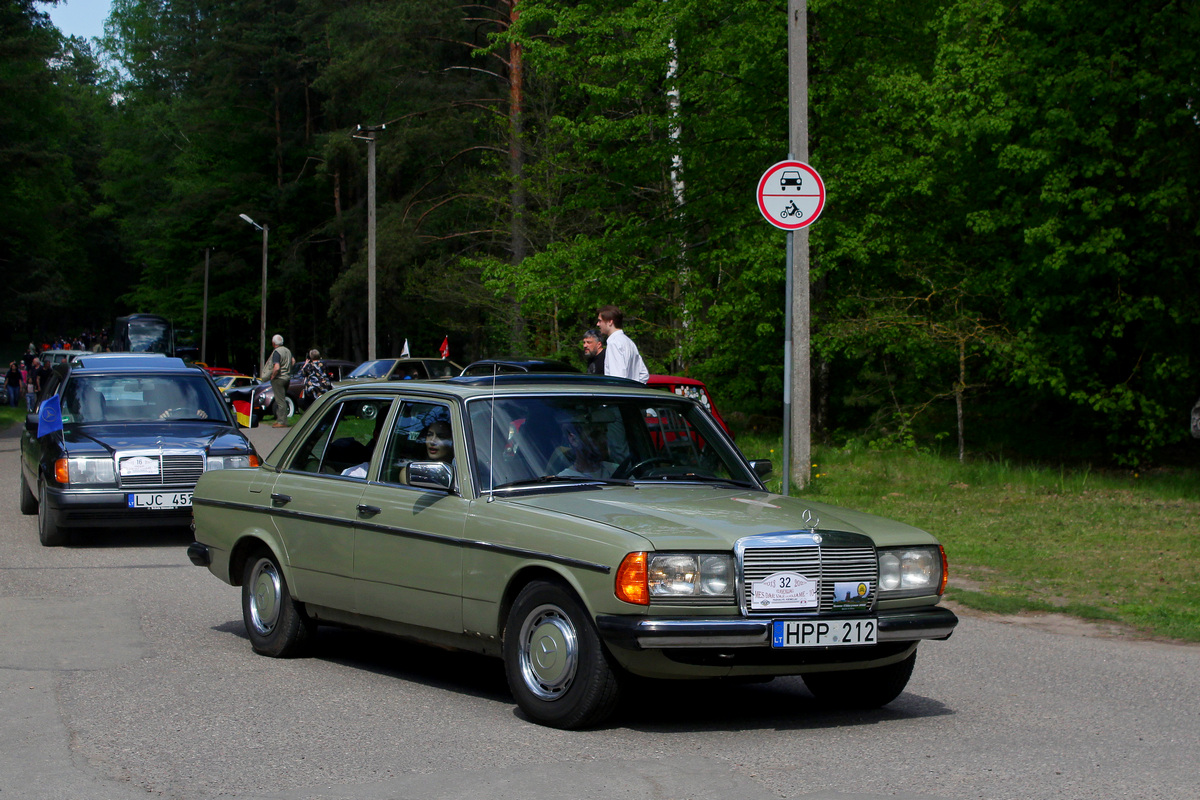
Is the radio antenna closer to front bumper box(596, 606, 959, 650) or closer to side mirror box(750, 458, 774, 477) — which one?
front bumper box(596, 606, 959, 650)

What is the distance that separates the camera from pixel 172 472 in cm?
1267

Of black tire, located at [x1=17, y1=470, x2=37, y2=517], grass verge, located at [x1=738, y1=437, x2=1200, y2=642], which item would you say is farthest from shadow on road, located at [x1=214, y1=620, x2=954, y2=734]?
black tire, located at [x1=17, y1=470, x2=37, y2=517]

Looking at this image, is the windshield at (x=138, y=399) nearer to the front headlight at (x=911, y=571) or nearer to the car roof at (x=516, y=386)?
the car roof at (x=516, y=386)

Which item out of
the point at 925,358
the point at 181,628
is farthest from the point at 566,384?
the point at 925,358

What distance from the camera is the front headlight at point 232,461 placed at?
12773 millimetres

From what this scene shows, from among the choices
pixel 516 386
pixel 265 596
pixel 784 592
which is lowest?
pixel 265 596

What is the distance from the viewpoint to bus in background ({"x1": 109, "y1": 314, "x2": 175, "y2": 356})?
72562 millimetres

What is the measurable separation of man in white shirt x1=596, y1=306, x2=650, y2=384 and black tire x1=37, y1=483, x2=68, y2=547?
5431mm

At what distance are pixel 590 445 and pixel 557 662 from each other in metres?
1.30

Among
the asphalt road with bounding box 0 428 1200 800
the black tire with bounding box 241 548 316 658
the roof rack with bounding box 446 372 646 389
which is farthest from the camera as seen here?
the black tire with bounding box 241 548 316 658

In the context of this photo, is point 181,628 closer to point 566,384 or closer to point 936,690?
point 566,384

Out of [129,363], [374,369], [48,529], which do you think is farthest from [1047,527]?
[374,369]

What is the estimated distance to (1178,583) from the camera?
403 inches

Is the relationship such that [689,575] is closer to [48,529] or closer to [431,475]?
[431,475]
